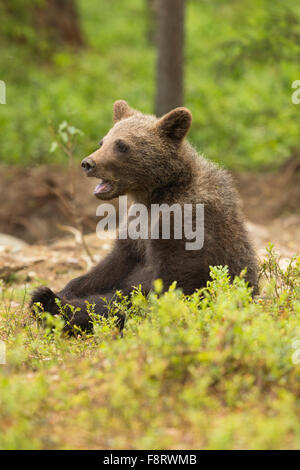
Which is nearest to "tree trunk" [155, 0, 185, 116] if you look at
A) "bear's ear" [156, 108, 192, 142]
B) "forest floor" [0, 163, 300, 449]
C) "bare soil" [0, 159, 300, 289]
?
"bare soil" [0, 159, 300, 289]

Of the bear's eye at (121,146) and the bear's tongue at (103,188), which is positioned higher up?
the bear's eye at (121,146)

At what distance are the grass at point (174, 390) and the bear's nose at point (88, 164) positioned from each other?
4.84 ft

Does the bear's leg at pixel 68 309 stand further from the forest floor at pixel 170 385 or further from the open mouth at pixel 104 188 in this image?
the open mouth at pixel 104 188

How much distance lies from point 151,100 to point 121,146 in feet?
27.6

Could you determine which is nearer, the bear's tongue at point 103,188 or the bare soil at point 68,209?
the bear's tongue at point 103,188

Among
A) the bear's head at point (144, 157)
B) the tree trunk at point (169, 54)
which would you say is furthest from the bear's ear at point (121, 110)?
the tree trunk at point (169, 54)

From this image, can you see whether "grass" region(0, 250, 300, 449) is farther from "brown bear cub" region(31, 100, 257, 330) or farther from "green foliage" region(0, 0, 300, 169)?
"green foliage" region(0, 0, 300, 169)

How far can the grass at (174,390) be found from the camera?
292 cm

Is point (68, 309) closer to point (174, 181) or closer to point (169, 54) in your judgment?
point (174, 181)

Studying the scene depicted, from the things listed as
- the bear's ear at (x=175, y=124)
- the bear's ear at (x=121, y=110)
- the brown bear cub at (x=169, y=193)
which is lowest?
the brown bear cub at (x=169, y=193)

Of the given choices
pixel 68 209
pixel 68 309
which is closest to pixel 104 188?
pixel 68 309

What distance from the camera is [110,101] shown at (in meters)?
13.4

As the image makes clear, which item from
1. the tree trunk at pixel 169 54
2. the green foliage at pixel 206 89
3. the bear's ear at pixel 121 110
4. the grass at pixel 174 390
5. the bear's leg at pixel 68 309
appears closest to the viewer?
the grass at pixel 174 390

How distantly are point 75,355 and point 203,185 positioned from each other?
5.79 ft
